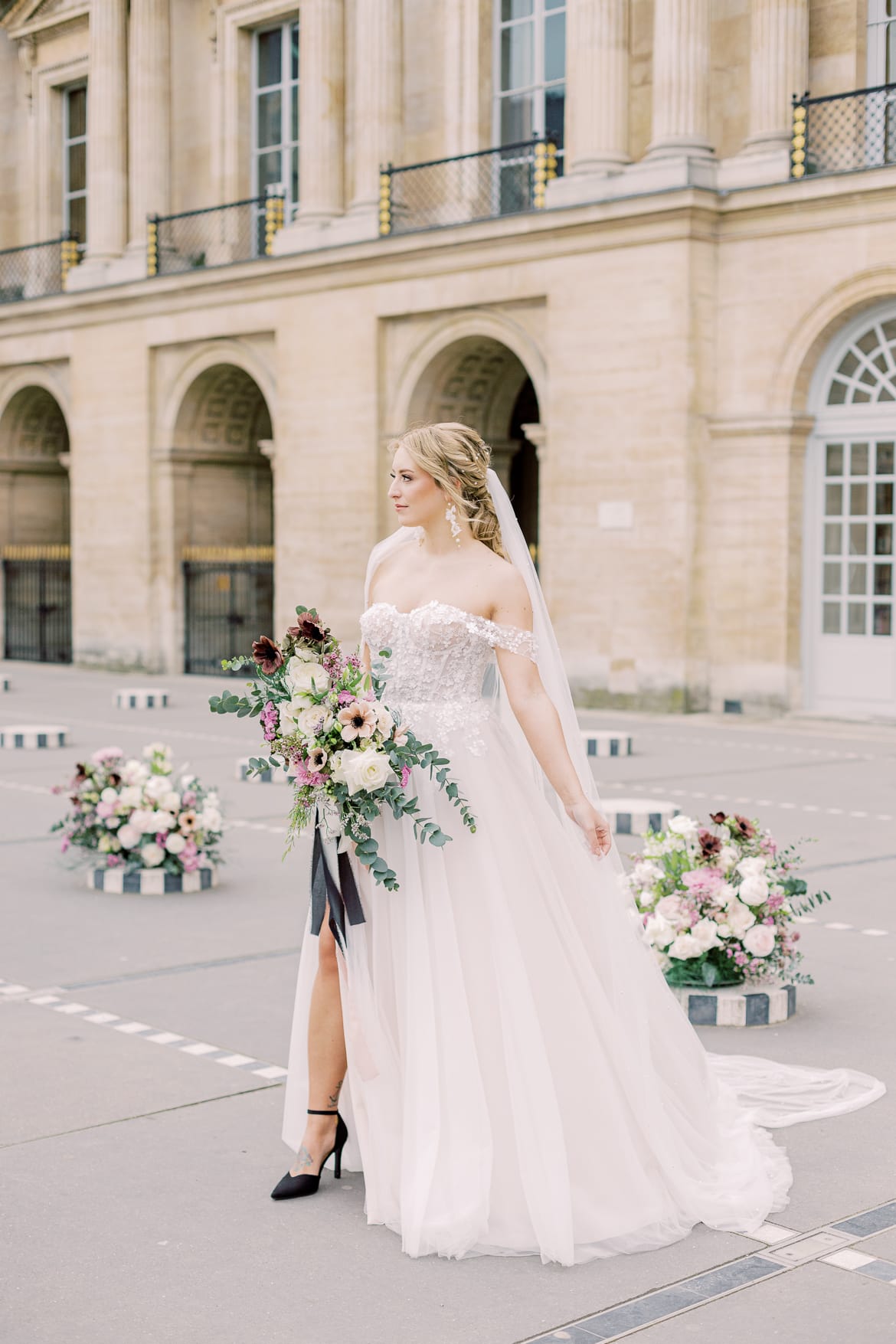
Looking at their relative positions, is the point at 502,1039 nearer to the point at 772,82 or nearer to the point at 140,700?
the point at 772,82

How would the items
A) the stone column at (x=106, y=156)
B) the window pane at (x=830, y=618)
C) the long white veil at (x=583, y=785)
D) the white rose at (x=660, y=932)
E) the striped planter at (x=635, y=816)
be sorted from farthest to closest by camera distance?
the stone column at (x=106, y=156) < the window pane at (x=830, y=618) < the striped planter at (x=635, y=816) < the white rose at (x=660, y=932) < the long white veil at (x=583, y=785)

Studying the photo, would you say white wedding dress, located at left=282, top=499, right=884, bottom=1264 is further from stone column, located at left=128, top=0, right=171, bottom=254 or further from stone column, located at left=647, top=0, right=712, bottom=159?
stone column, located at left=128, top=0, right=171, bottom=254

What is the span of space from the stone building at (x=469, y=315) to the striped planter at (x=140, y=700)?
3.43 meters

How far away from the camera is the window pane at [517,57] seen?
23.8 m

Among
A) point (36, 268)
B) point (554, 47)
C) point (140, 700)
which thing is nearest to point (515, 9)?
point (554, 47)

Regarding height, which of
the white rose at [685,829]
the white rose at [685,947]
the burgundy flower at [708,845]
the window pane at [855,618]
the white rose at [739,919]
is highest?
the window pane at [855,618]

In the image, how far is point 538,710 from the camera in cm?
500

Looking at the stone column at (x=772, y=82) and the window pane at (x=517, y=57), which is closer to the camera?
the stone column at (x=772, y=82)

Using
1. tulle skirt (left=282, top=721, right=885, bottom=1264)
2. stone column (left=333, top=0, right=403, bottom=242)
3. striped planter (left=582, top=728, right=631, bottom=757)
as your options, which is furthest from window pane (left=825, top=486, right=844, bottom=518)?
tulle skirt (left=282, top=721, right=885, bottom=1264)

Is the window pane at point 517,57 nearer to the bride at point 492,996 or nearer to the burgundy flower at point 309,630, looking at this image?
the bride at point 492,996

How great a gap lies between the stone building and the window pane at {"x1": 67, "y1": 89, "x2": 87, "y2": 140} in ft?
0.18

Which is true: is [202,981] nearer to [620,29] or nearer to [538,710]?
[538,710]

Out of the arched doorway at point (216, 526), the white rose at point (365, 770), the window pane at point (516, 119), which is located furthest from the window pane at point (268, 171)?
the white rose at point (365, 770)

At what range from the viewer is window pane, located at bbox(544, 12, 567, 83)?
76.6 ft
